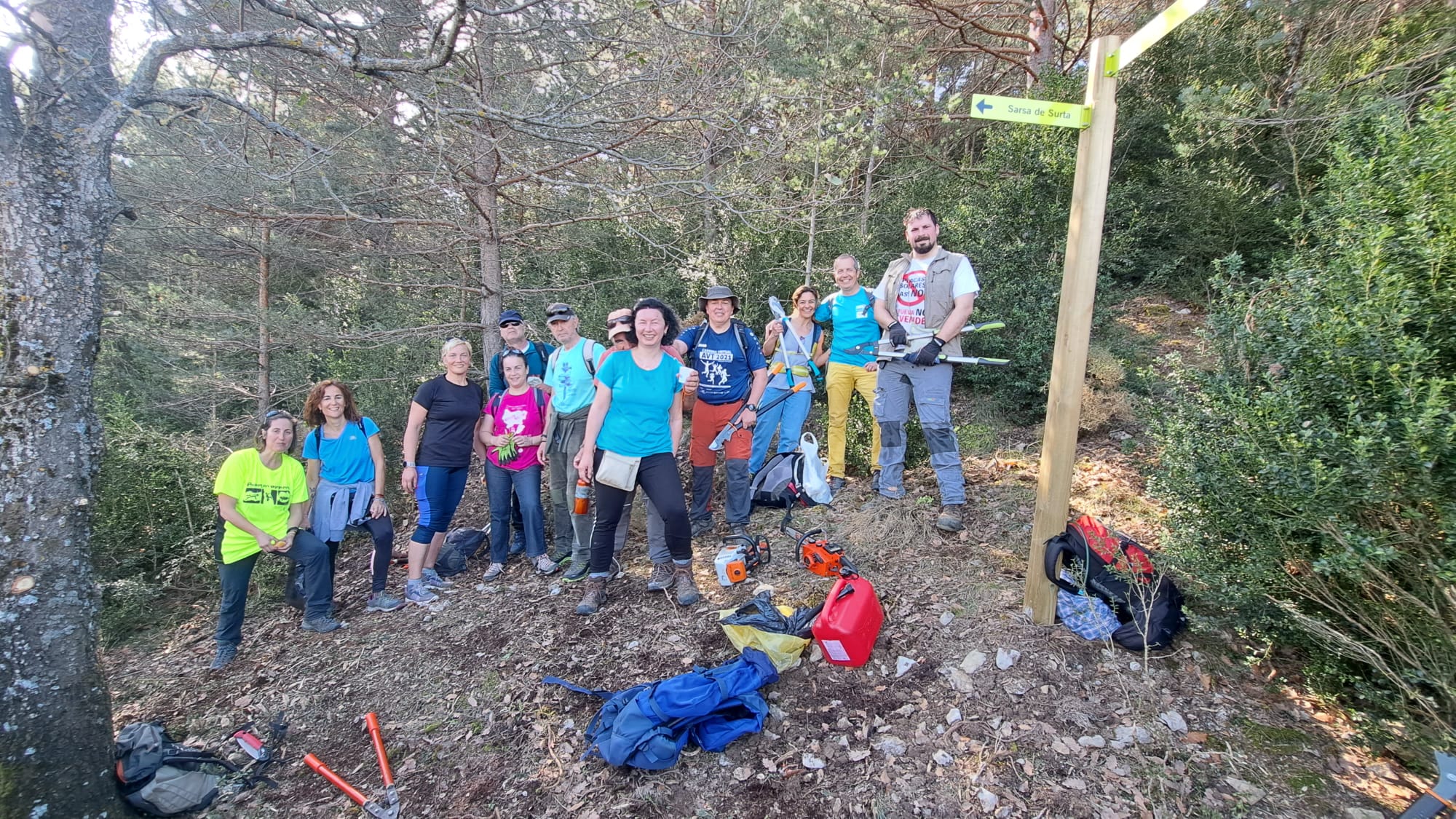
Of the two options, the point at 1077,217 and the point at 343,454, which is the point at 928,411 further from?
the point at 343,454

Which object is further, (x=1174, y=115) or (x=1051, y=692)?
(x=1174, y=115)

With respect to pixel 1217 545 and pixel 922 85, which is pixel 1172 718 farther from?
pixel 922 85

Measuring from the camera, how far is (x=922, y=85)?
7.24 metres

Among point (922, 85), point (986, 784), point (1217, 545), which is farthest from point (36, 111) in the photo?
point (922, 85)

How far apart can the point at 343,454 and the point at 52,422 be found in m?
1.77

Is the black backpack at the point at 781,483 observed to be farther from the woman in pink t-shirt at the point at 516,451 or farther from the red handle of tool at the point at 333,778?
the red handle of tool at the point at 333,778

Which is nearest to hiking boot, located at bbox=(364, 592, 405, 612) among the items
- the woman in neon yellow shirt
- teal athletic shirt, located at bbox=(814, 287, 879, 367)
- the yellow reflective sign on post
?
the woman in neon yellow shirt

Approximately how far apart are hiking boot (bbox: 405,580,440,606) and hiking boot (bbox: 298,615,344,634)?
1.68 ft

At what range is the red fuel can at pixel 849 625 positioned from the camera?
336 cm

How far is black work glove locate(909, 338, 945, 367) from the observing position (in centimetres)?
440

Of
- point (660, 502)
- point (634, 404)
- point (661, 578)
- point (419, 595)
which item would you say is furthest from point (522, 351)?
point (661, 578)

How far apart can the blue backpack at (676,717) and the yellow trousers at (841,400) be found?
2837 millimetres

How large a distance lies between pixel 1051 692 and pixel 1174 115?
323 inches

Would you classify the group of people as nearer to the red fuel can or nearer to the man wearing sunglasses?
the man wearing sunglasses
